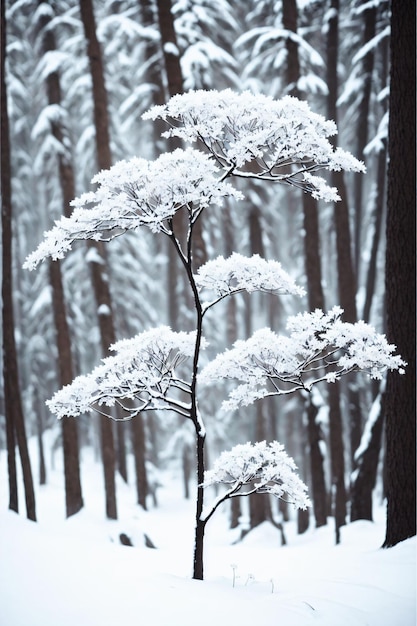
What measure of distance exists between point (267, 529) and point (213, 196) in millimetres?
10881

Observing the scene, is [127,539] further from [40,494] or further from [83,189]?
[83,189]

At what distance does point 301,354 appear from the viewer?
5672 mm

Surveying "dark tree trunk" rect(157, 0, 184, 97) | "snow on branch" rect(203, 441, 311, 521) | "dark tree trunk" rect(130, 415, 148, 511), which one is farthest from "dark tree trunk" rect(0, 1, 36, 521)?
"dark tree trunk" rect(130, 415, 148, 511)

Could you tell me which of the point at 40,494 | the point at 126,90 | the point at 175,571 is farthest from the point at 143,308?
the point at 175,571

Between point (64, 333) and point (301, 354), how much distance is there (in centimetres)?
724

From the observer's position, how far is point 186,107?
4.68 m

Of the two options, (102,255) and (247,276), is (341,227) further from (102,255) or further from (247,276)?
(247,276)

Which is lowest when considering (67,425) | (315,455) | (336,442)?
(315,455)

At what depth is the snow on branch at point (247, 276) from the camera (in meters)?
5.29

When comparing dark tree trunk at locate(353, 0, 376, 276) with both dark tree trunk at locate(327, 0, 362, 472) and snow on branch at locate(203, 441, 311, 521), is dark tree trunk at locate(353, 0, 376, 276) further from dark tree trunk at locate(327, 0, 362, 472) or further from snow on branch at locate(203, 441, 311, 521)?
snow on branch at locate(203, 441, 311, 521)

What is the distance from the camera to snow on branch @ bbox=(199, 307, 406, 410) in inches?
211

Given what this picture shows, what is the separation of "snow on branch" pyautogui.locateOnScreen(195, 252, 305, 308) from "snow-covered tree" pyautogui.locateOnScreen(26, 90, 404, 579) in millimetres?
11

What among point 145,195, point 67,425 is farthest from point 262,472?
point 67,425

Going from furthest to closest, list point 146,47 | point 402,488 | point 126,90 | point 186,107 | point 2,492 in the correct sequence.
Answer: point 126,90
point 146,47
point 2,492
point 402,488
point 186,107
